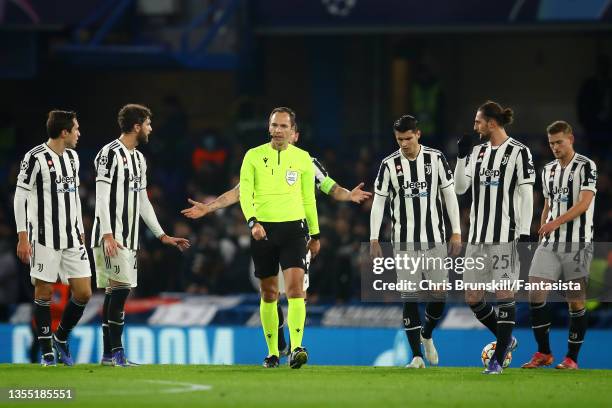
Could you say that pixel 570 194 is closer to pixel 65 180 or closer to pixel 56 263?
pixel 65 180

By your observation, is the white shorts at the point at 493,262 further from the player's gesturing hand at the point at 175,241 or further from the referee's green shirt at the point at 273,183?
the player's gesturing hand at the point at 175,241

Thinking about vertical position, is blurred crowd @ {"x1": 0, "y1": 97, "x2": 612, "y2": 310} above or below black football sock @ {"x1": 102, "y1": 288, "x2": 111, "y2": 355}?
above

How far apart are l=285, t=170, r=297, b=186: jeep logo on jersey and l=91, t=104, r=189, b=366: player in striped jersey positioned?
1076mm

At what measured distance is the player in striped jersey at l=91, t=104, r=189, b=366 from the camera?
12.1 meters

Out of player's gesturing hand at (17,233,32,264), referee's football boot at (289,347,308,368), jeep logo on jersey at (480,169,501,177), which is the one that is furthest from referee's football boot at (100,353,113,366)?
jeep logo on jersey at (480,169,501,177)

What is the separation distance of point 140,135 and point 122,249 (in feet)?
3.14

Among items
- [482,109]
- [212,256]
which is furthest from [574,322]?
[212,256]

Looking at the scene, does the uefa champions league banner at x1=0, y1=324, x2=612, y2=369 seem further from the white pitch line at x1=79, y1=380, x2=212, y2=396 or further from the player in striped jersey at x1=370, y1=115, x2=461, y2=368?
the white pitch line at x1=79, y1=380, x2=212, y2=396

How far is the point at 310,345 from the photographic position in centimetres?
1717

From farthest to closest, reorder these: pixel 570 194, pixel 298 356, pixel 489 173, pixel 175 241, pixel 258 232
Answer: pixel 570 194 → pixel 175 241 → pixel 489 173 → pixel 298 356 → pixel 258 232

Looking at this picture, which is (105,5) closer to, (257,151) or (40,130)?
(40,130)

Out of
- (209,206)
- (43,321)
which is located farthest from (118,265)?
(209,206)

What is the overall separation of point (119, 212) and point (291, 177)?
143 cm

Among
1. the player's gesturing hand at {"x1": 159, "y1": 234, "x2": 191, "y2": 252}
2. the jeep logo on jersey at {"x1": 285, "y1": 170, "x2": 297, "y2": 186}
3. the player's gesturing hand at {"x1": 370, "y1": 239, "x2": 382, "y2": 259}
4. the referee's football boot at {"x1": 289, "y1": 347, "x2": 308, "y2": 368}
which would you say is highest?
the jeep logo on jersey at {"x1": 285, "y1": 170, "x2": 297, "y2": 186}
